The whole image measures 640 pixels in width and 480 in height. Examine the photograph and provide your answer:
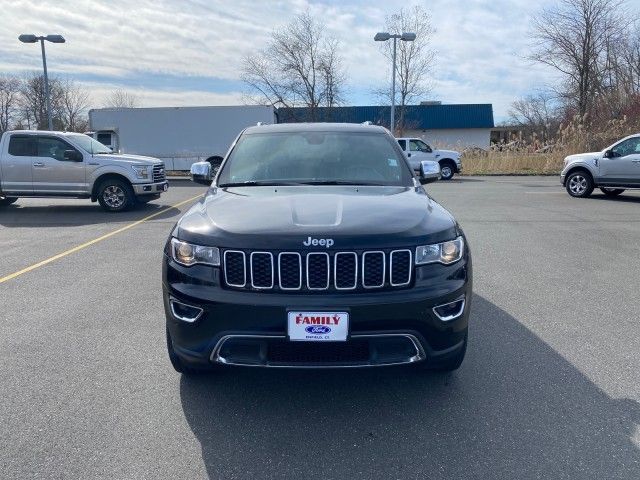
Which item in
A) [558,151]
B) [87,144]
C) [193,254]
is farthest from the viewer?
[558,151]

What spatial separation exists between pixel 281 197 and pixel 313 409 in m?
1.42

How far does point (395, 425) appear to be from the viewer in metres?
3.04

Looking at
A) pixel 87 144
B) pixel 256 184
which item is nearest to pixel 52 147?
pixel 87 144

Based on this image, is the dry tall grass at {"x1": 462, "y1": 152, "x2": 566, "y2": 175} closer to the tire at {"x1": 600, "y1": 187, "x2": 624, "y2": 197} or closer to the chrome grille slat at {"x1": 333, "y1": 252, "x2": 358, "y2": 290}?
the tire at {"x1": 600, "y1": 187, "x2": 624, "y2": 197}

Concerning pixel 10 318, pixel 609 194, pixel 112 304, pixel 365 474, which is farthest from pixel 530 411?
pixel 609 194

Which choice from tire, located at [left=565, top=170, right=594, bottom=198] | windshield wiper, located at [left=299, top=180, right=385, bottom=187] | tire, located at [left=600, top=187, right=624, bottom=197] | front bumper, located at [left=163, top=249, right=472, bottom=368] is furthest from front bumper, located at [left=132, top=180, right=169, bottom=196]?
tire, located at [left=600, top=187, right=624, bottom=197]

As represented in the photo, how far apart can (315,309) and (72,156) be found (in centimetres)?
1174

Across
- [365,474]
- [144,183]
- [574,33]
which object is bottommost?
[365,474]

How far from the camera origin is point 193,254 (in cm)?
306

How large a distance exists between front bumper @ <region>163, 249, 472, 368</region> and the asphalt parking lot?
0.42 meters

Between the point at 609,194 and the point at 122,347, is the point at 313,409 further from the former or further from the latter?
the point at 609,194

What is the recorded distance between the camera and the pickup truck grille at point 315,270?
115 inches

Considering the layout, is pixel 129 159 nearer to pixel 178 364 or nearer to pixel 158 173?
pixel 158 173

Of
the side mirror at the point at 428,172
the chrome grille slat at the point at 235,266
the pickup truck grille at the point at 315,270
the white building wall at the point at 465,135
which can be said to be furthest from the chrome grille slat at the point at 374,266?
the white building wall at the point at 465,135
